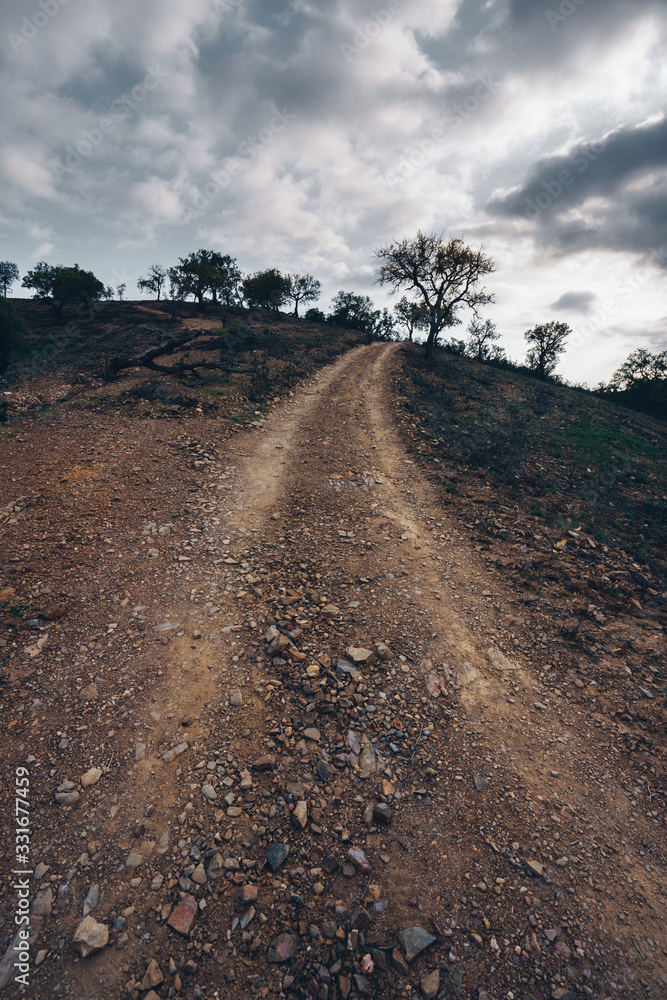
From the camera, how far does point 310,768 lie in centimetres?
505

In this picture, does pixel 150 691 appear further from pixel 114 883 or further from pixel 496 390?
pixel 496 390

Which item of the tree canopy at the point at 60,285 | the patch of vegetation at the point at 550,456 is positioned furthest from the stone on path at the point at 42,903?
the tree canopy at the point at 60,285

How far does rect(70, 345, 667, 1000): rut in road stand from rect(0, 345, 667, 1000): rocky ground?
0.03m

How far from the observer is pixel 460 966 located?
11.8ft

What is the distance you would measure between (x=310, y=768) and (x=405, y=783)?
Answer: 134 centimetres

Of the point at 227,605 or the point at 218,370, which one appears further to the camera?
the point at 218,370

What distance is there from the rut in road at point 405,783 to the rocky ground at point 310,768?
27 mm

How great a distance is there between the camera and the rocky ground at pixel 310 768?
360 cm

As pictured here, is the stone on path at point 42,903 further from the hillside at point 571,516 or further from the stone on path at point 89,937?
the hillside at point 571,516

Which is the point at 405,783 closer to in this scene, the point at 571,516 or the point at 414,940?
the point at 414,940

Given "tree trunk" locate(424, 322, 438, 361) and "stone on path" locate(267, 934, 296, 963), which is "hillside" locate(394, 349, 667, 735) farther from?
"tree trunk" locate(424, 322, 438, 361)

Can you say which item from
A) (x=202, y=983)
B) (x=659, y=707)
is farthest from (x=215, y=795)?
(x=659, y=707)

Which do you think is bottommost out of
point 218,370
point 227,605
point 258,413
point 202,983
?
point 202,983

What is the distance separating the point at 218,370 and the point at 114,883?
70.7 ft
